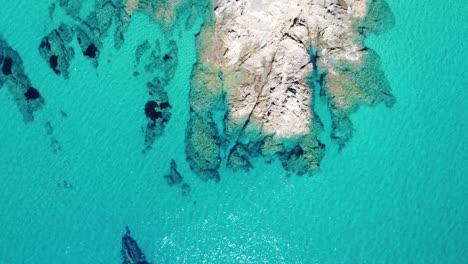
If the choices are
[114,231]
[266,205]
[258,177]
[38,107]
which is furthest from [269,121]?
[38,107]

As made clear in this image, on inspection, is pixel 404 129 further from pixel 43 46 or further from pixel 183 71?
pixel 43 46

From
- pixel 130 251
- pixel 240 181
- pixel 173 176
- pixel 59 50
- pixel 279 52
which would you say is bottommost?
pixel 240 181

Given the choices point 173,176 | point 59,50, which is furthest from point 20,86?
point 173,176

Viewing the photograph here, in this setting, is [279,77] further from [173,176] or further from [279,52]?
[173,176]

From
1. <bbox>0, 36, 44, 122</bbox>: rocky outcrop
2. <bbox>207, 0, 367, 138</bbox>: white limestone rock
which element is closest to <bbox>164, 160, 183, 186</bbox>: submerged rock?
<bbox>207, 0, 367, 138</bbox>: white limestone rock

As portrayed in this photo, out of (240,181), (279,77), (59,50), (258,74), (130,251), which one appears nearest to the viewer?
(279,77)

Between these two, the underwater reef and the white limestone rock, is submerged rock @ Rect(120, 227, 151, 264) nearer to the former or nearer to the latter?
the underwater reef

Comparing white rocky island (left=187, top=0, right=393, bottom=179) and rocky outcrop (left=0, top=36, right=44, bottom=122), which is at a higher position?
rocky outcrop (left=0, top=36, right=44, bottom=122)

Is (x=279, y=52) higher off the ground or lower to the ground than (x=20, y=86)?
lower
